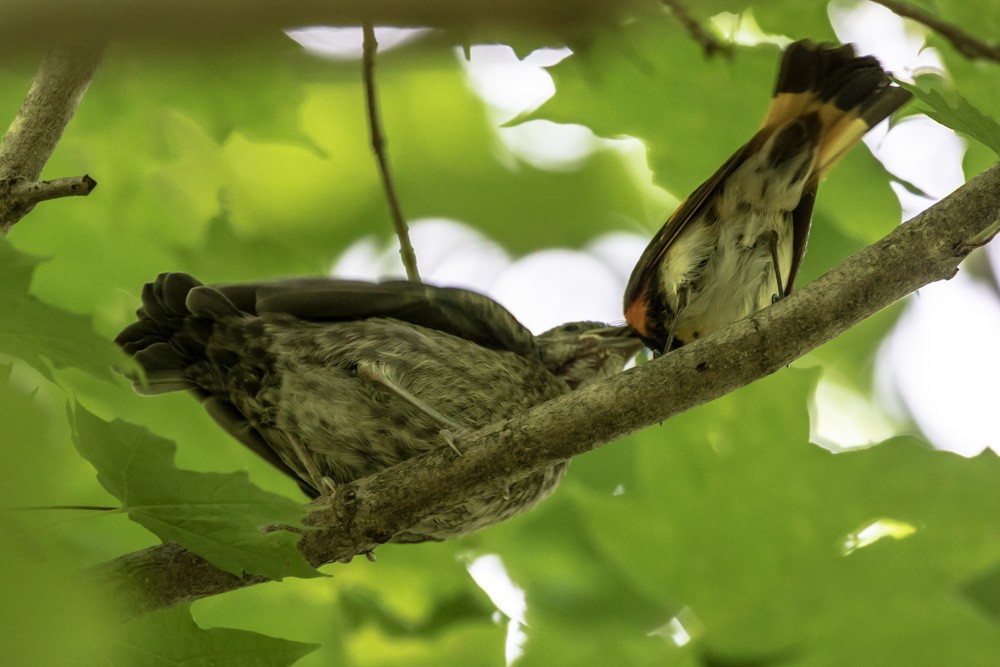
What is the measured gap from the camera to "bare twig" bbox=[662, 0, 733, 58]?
2527 mm

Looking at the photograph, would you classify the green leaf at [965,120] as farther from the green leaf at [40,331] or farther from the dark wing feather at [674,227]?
the green leaf at [40,331]

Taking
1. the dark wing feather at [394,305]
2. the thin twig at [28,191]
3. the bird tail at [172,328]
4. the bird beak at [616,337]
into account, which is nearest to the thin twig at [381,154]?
the dark wing feather at [394,305]

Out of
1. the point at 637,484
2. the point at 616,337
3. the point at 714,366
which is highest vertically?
the point at 616,337

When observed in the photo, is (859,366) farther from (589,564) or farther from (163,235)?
(163,235)

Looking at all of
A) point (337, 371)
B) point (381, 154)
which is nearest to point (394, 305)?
point (337, 371)

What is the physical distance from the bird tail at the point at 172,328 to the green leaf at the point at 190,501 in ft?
3.71

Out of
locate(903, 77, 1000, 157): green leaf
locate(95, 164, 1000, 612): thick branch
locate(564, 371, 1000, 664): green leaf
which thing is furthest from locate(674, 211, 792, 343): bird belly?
locate(903, 77, 1000, 157): green leaf

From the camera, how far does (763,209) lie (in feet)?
11.0

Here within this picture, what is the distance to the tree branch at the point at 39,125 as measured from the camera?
239 centimetres

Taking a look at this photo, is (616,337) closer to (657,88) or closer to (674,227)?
(674,227)

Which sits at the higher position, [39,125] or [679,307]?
[39,125]

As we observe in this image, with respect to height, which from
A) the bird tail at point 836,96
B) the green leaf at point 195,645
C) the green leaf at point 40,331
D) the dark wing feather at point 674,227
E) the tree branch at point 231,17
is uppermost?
the bird tail at point 836,96

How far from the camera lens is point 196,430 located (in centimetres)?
352

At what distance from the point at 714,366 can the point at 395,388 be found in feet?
3.53
